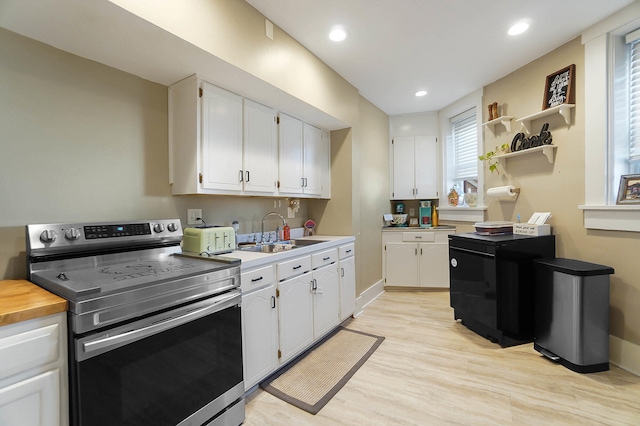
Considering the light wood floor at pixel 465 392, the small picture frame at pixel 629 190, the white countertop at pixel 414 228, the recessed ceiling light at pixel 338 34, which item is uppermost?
the recessed ceiling light at pixel 338 34

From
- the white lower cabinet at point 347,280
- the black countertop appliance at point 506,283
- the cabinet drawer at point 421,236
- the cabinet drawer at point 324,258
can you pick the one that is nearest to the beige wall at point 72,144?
the cabinet drawer at point 324,258

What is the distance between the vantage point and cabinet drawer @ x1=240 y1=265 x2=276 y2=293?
5.97 ft

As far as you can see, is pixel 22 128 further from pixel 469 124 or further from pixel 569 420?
pixel 469 124

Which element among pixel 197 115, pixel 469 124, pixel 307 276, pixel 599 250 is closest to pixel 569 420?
pixel 599 250

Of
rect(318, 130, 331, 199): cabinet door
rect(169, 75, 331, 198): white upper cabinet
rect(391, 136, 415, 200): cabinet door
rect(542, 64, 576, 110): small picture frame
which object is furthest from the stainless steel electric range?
rect(391, 136, 415, 200): cabinet door

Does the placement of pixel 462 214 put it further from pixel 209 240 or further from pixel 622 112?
pixel 209 240

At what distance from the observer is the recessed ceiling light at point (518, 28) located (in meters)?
2.28

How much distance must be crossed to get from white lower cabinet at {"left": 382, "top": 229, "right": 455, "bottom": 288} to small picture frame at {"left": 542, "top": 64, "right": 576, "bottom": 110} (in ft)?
6.18

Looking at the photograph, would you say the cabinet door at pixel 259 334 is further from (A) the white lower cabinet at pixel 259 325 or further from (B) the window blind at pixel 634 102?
(B) the window blind at pixel 634 102

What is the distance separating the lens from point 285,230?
293 cm

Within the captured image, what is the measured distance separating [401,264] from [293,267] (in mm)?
2334

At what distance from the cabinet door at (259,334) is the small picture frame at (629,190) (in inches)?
107

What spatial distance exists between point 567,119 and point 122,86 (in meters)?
3.52

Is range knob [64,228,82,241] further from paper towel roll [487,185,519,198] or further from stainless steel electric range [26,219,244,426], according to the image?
paper towel roll [487,185,519,198]
